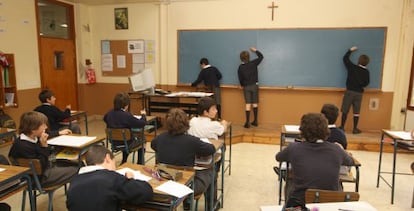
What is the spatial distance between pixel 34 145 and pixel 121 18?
5.07m

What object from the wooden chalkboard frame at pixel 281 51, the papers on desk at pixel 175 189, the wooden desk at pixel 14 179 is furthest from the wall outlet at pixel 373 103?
the wooden desk at pixel 14 179

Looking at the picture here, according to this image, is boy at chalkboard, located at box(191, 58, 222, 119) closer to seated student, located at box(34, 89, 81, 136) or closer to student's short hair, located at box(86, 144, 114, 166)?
seated student, located at box(34, 89, 81, 136)

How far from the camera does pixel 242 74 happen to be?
6.02 meters

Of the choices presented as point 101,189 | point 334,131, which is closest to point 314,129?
point 334,131

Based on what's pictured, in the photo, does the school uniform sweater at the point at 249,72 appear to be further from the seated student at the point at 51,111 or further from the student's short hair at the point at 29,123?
the student's short hair at the point at 29,123

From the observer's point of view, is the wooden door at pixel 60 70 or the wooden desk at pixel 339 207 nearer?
the wooden desk at pixel 339 207

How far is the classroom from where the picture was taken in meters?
5.50

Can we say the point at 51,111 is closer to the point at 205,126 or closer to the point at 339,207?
the point at 205,126

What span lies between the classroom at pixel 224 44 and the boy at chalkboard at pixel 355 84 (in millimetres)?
293

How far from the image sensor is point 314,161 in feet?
6.56

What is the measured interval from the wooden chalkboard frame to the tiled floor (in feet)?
5.16

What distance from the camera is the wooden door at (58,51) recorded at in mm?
6000

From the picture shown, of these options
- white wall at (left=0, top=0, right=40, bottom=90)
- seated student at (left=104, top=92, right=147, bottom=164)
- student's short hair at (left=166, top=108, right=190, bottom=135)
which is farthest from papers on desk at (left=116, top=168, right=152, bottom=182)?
white wall at (left=0, top=0, right=40, bottom=90)

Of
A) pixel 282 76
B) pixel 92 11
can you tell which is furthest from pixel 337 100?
pixel 92 11
